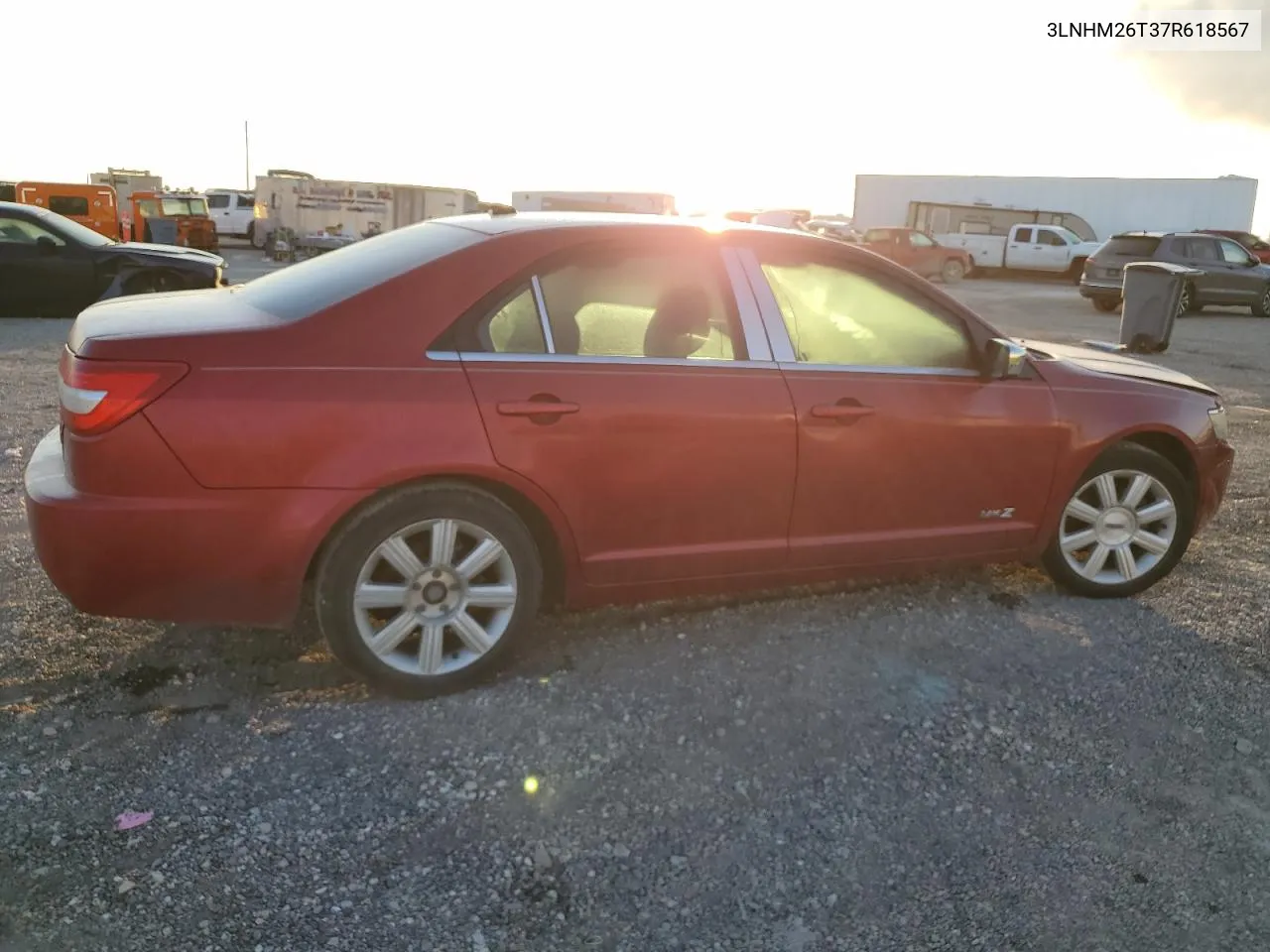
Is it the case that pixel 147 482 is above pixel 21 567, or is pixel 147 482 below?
above

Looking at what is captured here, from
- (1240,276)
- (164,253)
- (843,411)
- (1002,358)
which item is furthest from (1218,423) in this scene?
(1240,276)

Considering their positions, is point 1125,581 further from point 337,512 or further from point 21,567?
point 21,567

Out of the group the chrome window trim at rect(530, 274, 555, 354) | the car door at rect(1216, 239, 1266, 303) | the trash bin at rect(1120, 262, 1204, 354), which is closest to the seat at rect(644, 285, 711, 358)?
the chrome window trim at rect(530, 274, 555, 354)

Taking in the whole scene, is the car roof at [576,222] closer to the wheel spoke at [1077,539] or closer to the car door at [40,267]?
the wheel spoke at [1077,539]

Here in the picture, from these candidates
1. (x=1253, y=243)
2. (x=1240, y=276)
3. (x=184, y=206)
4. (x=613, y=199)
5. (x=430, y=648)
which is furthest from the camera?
(x=613, y=199)

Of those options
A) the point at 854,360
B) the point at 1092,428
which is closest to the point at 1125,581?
the point at 1092,428

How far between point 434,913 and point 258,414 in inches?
57.7

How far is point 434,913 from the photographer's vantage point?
234 centimetres

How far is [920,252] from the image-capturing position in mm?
30250

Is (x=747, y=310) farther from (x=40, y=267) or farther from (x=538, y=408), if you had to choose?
(x=40, y=267)

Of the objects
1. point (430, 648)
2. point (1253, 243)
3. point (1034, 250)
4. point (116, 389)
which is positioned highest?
point (1253, 243)

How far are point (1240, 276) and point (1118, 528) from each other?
62.4 ft

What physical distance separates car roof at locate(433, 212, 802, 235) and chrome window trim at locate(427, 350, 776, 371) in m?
0.47

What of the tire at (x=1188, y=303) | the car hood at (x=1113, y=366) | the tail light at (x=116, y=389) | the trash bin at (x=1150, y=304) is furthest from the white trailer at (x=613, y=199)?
the tail light at (x=116, y=389)
